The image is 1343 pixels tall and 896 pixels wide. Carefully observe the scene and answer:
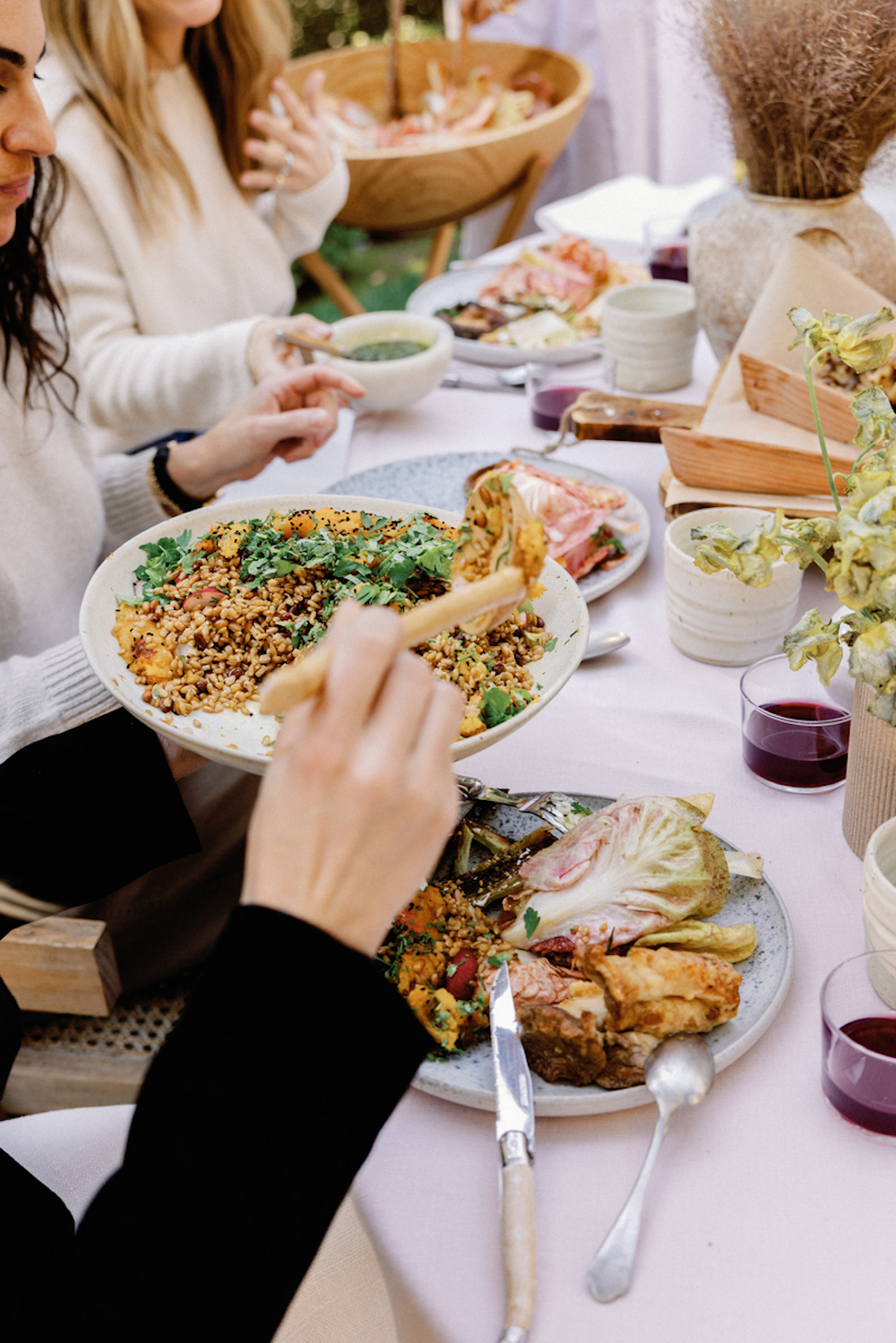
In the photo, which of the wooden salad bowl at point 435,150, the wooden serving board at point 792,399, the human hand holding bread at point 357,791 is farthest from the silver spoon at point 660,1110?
the wooden salad bowl at point 435,150

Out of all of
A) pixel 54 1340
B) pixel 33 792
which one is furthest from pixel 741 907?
pixel 33 792

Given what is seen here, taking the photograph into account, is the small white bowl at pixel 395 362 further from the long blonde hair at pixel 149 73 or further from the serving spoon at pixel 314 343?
the long blonde hair at pixel 149 73

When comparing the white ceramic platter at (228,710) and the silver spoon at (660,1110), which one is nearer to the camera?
the silver spoon at (660,1110)

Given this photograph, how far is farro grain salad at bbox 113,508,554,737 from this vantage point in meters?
0.95

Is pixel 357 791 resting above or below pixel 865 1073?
above

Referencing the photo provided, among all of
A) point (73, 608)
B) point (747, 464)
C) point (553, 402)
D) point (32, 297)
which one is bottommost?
point (73, 608)

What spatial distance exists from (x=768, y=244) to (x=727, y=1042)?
136cm

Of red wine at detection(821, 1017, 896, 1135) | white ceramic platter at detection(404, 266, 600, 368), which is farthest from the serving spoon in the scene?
red wine at detection(821, 1017, 896, 1135)

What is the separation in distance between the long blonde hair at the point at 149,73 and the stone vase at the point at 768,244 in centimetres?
113

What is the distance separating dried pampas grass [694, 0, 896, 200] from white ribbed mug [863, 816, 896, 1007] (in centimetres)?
117

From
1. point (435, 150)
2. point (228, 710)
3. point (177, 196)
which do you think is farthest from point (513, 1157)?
point (435, 150)

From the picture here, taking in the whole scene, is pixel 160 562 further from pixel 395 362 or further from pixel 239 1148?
pixel 395 362

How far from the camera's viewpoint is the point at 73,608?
5.29 ft

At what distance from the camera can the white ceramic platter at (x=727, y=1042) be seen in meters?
0.72
